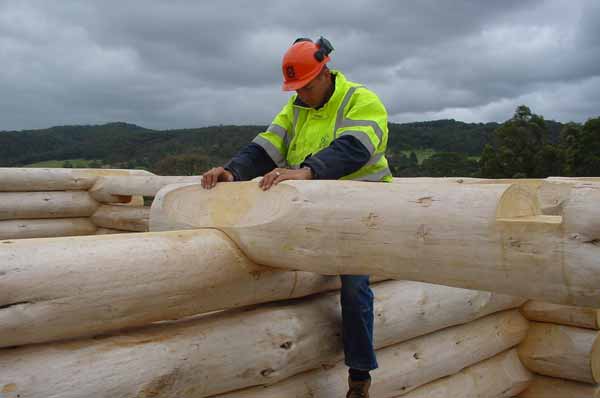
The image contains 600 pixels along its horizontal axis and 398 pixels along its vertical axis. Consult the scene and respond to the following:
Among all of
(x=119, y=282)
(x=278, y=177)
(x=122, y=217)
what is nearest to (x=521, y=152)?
(x=122, y=217)

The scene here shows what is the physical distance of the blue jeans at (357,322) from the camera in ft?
11.3

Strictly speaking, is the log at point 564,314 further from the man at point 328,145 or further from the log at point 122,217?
the log at point 122,217

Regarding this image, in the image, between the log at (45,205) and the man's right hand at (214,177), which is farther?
the log at (45,205)

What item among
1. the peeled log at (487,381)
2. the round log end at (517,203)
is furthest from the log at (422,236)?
the peeled log at (487,381)

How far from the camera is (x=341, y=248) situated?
108 inches

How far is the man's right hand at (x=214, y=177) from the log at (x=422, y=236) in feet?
1.58

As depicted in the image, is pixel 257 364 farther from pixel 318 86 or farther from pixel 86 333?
pixel 318 86

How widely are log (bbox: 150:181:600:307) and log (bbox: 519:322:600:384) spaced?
3.53m

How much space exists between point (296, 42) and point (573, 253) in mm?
2526

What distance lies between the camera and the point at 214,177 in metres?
3.79

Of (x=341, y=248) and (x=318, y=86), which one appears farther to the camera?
(x=318, y=86)

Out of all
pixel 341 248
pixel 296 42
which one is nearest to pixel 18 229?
pixel 296 42

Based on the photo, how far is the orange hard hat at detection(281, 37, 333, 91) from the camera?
3811mm

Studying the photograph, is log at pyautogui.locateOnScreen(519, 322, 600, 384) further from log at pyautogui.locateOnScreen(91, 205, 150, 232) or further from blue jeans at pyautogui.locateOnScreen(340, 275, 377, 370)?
log at pyautogui.locateOnScreen(91, 205, 150, 232)
